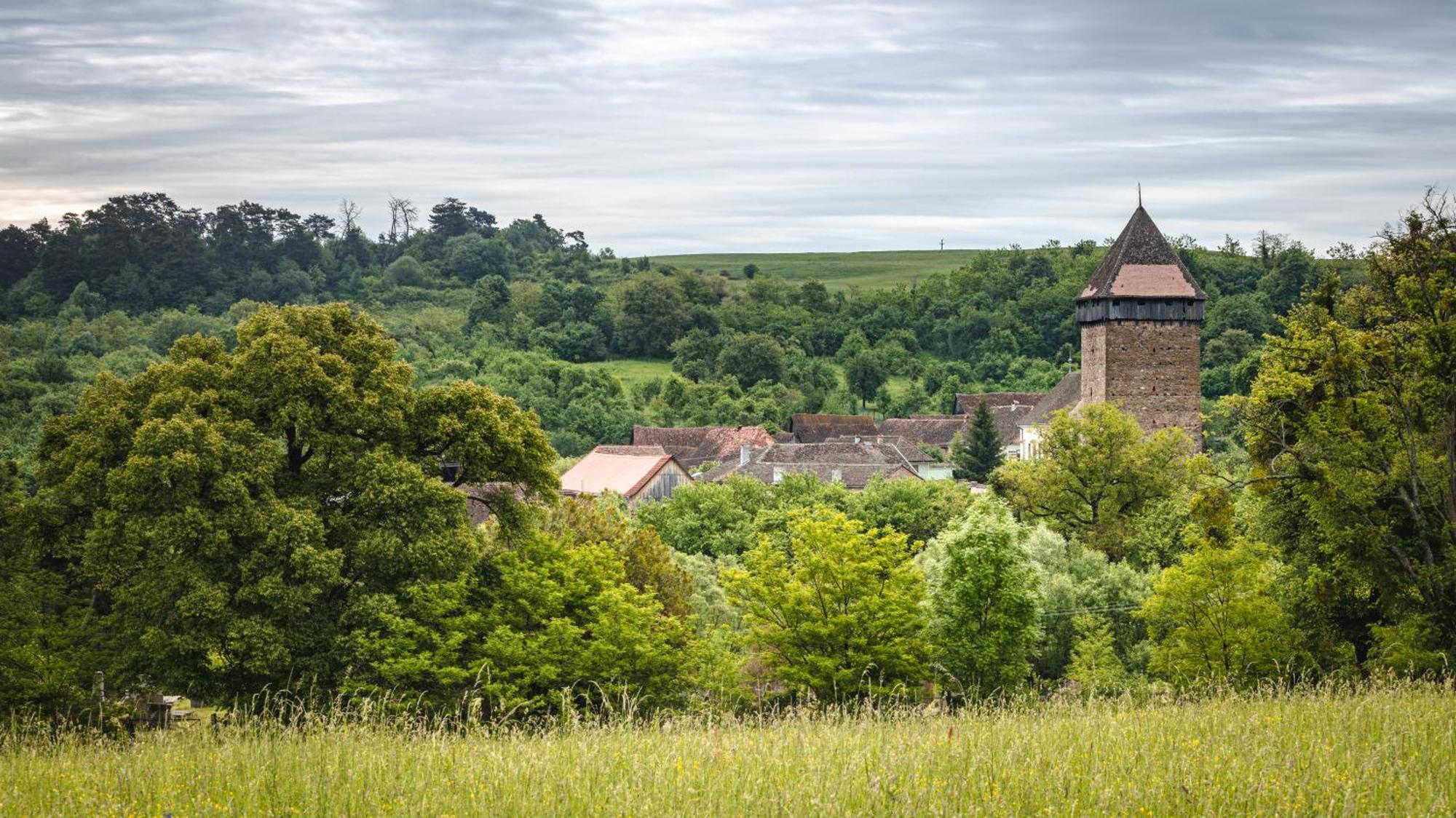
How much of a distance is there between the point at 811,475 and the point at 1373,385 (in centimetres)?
4079

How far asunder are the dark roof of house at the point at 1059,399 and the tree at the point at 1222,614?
48714 mm

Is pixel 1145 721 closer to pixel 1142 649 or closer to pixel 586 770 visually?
pixel 586 770

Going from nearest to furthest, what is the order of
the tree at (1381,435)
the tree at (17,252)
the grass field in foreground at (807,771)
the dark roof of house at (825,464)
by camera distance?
the grass field in foreground at (807,771) → the tree at (1381,435) → the dark roof of house at (825,464) → the tree at (17,252)

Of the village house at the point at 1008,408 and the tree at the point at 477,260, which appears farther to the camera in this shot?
the tree at the point at 477,260

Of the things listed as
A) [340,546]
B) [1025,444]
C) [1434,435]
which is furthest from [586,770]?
[1025,444]

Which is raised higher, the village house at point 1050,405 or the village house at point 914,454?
the village house at point 1050,405

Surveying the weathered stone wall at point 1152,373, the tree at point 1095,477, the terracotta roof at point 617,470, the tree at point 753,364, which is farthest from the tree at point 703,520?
the tree at point 753,364

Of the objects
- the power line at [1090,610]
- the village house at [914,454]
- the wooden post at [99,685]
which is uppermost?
the wooden post at [99,685]

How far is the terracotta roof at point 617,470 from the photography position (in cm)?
7256

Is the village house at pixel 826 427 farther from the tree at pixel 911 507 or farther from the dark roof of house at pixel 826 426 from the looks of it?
the tree at pixel 911 507

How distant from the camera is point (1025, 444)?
84.5m

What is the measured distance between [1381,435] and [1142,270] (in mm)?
44437

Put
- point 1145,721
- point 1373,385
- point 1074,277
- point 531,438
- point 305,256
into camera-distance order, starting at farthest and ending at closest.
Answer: point 305,256, point 1074,277, point 531,438, point 1373,385, point 1145,721

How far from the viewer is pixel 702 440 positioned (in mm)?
94125
